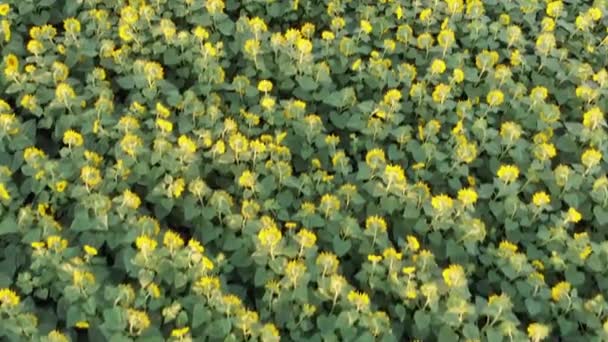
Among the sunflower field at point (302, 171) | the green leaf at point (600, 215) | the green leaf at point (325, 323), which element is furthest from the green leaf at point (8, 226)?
the green leaf at point (600, 215)

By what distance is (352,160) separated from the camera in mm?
2711

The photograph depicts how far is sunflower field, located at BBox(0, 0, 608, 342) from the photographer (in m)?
2.12

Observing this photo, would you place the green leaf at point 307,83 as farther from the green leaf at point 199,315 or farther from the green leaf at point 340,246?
the green leaf at point 199,315

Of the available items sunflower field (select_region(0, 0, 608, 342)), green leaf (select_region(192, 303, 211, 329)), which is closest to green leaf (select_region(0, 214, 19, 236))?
sunflower field (select_region(0, 0, 608, 342))

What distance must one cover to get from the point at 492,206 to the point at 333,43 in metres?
0.89

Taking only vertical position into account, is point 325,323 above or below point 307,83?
below

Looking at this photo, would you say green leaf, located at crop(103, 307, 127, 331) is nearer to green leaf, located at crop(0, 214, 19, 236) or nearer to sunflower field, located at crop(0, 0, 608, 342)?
sunflower field, located at crop(0, 0, 608, 342)

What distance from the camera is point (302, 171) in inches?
103

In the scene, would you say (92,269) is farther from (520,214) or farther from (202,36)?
(520,214)

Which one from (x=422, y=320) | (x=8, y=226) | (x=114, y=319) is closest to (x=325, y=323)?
(x=422, y=320)

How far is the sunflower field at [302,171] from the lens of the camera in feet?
6.96

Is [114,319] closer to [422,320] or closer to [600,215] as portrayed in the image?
[422,320]

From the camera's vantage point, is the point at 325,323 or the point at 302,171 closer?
the point at 325,323

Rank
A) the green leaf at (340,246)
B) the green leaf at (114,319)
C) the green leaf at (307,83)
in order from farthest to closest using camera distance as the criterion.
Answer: the green leaf at (307,83)
the green leaf at (340,246)
the green leaf at (114,319)
